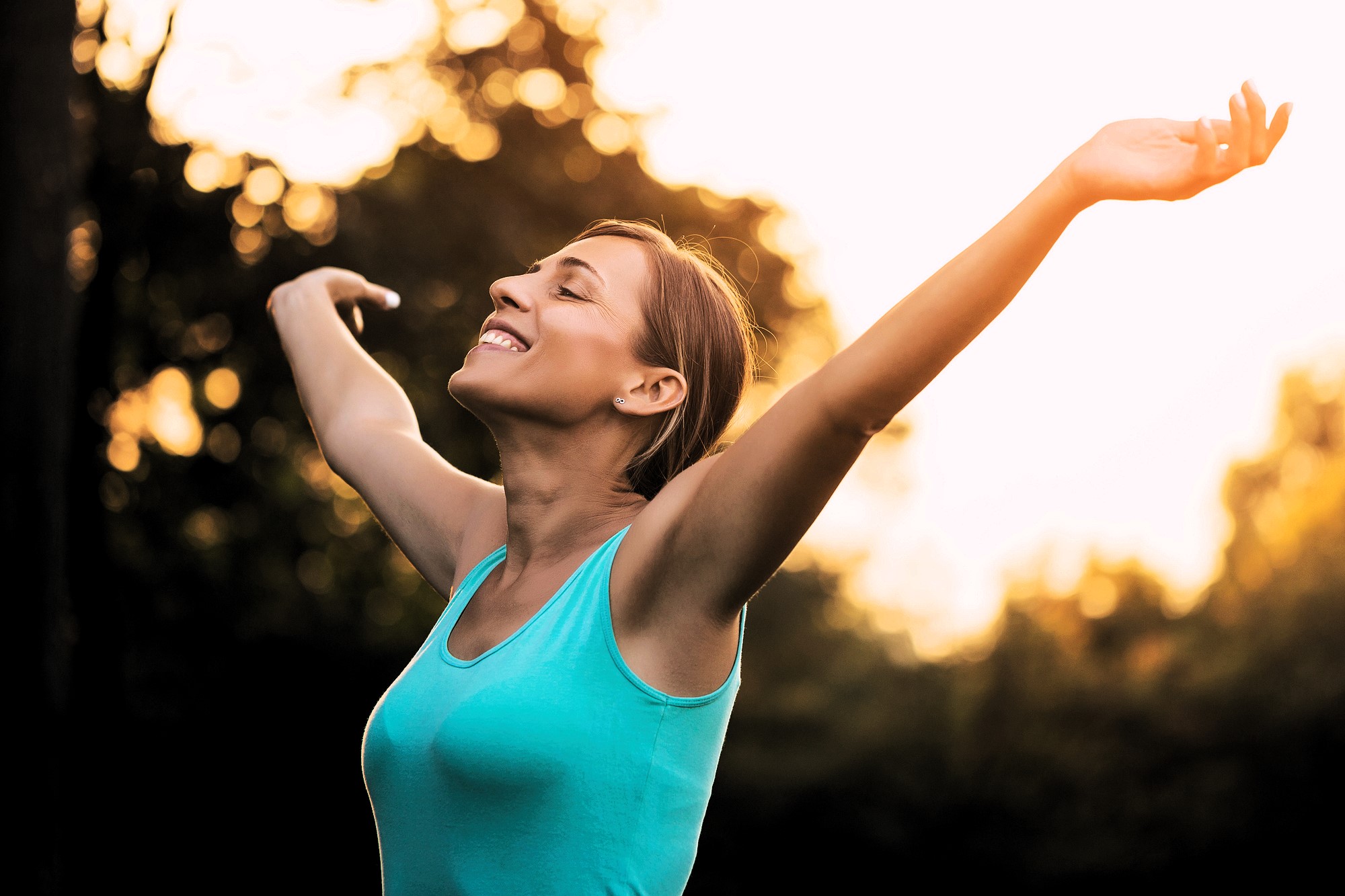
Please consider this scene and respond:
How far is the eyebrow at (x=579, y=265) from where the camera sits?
1947 mm

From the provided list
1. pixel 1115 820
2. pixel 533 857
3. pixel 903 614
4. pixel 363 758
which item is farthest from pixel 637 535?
pixel 903 614

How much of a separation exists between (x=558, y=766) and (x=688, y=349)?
28.4 inches

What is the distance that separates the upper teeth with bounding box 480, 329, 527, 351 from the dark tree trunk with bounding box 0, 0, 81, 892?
385 centimetres

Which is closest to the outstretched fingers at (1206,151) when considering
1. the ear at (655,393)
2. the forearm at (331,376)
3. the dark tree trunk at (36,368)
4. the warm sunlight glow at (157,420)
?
the ear at (655,393)

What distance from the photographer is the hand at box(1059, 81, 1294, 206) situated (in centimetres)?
119

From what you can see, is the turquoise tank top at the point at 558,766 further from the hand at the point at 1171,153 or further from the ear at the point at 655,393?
the hand at the point at 1171,153

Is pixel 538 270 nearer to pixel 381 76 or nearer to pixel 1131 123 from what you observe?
pixel 1131 123

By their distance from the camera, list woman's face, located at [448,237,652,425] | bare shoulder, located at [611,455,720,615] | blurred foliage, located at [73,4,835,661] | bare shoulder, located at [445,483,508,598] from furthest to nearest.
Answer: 1. blurred foliage, located at [73,4,835,661]
2. bare shoulder, located at [445,483,508,598]
3. woman's face, located at [448,237,652,425]
4. bare shoulder, located at [611,455,720,615]

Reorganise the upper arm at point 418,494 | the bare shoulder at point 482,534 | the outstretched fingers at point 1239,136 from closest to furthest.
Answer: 1. the outstretched fingers at point 1239,136
2. the bare shoulder at point 482,534
3. the upper arm at point 418,494

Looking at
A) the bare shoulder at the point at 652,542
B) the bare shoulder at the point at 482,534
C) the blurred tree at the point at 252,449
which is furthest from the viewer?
the blurred tree at the point at 252,449

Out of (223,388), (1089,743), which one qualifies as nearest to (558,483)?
(223,388)

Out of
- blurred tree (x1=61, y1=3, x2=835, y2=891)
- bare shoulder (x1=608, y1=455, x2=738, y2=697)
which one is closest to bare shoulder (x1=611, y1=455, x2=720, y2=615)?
bare shoulder (x1=608, y1=455, x2=738, y2=697)

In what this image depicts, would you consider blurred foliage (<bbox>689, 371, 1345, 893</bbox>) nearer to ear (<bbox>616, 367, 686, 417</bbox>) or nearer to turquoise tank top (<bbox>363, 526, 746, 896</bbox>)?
ear (<bbox>616, 367, 686, 417</bbox>)

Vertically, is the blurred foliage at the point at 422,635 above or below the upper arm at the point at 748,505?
below
